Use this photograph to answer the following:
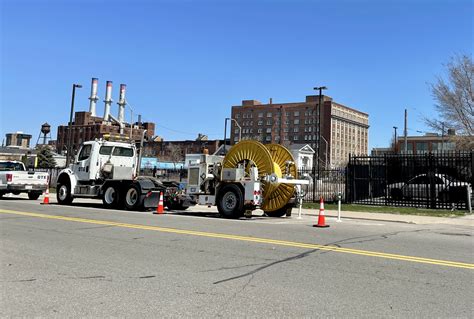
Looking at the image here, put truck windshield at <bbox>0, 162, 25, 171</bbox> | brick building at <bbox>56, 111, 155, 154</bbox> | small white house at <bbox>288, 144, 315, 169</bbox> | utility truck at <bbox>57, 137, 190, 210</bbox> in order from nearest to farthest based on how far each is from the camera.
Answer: utility truck at <bbox>57, 137, 190, 210</bbox> < truck windshield at <bbox>0, 162, 25, 171</bbox> < small white house at <bbox>288, 144, 315, 169</bbox> < brick building at <bbox>56, 111, 155, 154</bbox>

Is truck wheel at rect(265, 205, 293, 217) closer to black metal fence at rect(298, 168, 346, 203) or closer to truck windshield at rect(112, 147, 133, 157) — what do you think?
truck windshield at rect(112, 147, 133, 157)

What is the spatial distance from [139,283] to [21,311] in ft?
5.18

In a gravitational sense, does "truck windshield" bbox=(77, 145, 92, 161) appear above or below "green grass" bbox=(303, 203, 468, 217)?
above

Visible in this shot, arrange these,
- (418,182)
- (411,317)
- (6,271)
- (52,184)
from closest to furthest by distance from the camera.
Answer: (411,317) → (6,271) → (418,182) → (52,184)

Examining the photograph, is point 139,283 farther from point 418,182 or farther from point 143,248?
point 418,182

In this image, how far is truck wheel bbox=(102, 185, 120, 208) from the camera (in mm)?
18734

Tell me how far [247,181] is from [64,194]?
10.2m

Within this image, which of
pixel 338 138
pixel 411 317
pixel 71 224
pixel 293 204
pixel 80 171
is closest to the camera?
pixel 411 317

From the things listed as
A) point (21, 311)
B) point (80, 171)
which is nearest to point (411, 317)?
point (21, 311)

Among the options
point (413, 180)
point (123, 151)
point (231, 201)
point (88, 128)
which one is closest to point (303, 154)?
point (88, 128)

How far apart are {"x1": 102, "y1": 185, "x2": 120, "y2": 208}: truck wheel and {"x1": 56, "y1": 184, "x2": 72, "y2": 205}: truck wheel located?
253cm

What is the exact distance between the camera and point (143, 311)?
4883 mm

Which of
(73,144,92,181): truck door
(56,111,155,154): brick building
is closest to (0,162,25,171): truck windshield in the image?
(73,144,92,181): truck door

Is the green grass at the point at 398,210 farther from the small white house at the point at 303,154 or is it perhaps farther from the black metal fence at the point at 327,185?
the small white house at the point at 303,154
